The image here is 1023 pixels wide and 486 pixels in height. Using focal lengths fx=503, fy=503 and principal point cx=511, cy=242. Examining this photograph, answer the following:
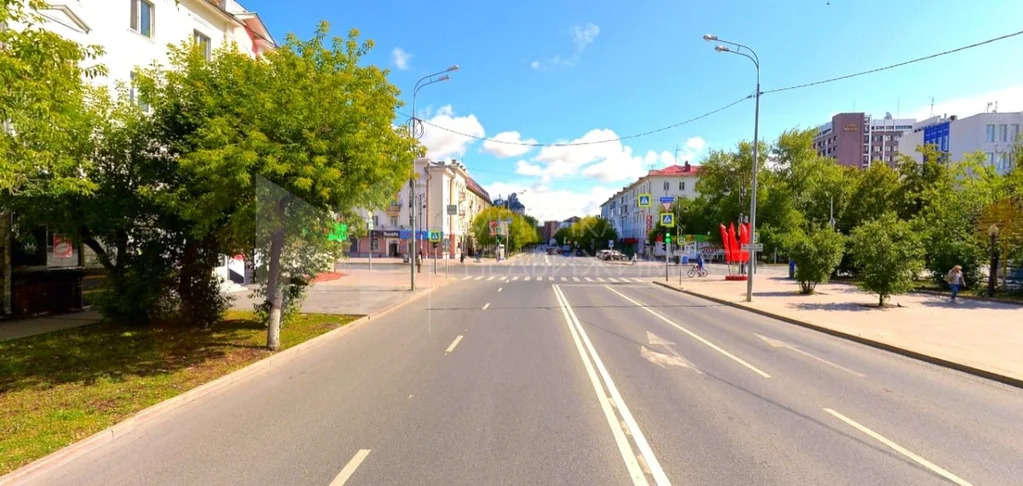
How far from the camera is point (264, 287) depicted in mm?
12070

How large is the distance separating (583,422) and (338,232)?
6810mm

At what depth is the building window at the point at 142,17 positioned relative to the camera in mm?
18531

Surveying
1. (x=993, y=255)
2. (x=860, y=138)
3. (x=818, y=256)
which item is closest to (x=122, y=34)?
(x=818, y=256)

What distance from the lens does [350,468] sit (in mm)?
4309

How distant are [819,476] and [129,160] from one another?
12.7 m

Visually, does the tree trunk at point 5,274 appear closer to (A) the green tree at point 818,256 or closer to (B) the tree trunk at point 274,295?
(B) the tree trunk at point 274,295

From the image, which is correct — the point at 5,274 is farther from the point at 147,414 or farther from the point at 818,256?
the point at 818,256

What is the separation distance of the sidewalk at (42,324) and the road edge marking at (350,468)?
10753 mm

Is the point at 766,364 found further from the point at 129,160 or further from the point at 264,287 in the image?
the point at 129,160

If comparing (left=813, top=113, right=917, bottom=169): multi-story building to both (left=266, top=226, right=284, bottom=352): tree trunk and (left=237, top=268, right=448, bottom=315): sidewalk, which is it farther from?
(left=266, top=226, right=284, bottom=352): tree trunk

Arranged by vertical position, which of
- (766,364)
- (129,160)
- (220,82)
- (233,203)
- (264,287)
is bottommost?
(766,364)

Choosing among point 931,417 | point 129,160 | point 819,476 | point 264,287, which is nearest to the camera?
Result: point 819,476

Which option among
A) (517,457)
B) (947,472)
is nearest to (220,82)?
(517,457)

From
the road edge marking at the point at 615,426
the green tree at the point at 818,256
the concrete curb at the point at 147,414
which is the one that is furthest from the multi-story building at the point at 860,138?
the concrete curb at the point at 147,414
